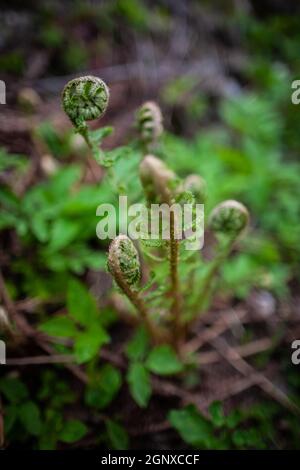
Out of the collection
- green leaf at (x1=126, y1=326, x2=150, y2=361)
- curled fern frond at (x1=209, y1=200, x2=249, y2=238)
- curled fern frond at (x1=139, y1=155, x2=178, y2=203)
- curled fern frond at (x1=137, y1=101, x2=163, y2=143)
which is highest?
curled fern frond at (x1=137, y1=101, x2=163, y2=143)

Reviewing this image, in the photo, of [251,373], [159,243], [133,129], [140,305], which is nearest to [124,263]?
[159,243]

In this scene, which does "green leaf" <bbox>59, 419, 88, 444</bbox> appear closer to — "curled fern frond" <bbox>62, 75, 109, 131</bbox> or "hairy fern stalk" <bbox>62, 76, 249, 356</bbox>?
"hairy fern stalk" <bbox>62, 76, 249, 356</bbox>

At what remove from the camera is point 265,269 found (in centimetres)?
179

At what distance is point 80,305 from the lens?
4.10ft

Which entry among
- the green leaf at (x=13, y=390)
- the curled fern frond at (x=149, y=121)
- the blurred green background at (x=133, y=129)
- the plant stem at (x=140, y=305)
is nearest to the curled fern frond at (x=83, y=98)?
the blurred green background at (x=133, y=129)

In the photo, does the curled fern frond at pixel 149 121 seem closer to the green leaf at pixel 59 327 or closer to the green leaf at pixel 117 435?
the green leaf at pixel 59 327

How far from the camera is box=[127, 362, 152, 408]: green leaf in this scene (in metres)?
1.18

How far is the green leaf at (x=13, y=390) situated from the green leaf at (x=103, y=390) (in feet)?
0.68

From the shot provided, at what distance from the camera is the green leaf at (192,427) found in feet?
3.91

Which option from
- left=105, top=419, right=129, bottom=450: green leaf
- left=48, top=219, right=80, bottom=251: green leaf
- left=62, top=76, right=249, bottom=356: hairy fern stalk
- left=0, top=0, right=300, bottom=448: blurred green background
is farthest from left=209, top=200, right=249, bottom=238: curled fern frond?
left=105, top=419, right=129, bottom=450: green leaf

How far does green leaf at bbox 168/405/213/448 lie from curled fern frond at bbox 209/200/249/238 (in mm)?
587

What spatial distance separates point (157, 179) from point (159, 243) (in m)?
0.26

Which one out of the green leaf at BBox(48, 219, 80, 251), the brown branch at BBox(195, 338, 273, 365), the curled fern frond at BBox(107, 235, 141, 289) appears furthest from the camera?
the brown branch at BBox(195, 338, 273, 365)

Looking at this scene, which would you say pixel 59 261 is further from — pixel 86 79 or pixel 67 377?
pixel 86 79
